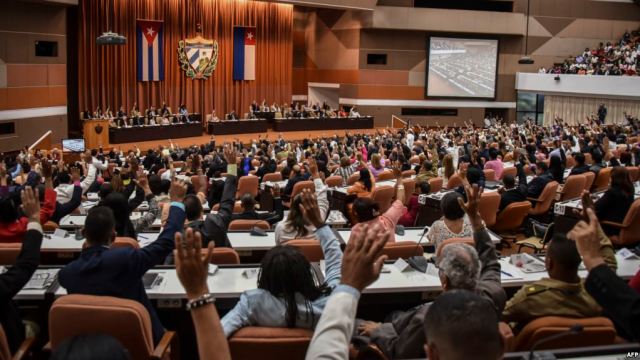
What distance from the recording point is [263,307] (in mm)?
3135

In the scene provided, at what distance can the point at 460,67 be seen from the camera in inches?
1137

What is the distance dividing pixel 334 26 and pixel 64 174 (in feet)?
70.1

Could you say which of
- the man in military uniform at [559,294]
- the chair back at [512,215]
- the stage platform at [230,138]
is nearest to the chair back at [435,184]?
the chair back at [512,215]

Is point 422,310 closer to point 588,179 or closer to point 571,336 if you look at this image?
point 571,336

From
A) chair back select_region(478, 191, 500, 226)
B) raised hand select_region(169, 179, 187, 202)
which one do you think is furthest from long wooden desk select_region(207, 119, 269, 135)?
raised hand select_region(169, 179, 187, 202)

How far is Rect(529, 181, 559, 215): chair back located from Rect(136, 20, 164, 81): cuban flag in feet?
60.2

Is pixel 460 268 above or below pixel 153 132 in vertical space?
above

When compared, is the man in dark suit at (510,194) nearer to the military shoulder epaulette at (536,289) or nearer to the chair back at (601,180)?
the chair back at (601,180)

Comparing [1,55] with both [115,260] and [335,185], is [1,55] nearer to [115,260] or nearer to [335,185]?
[335,185]

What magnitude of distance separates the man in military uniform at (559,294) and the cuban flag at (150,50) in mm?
22491

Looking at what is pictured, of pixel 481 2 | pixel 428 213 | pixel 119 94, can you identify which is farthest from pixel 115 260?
pixel 481 2

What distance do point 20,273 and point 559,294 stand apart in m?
2.99

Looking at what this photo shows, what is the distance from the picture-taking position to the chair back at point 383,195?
9086 mm

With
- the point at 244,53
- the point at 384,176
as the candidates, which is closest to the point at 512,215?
the point at 384,176
